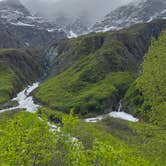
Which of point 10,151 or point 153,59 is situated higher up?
point 153,59

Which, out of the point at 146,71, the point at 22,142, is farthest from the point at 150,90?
the point at 22,142

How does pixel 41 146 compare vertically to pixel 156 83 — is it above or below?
below

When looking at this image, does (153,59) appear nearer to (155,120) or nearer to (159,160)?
(155,120)

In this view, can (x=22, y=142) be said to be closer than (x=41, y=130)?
Yes

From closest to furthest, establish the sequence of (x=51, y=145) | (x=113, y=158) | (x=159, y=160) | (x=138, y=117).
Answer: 1. (x=113, y=158)
2. (x=51, y=145)
3. (x=159, y=160)
4. (x=138, y=117)

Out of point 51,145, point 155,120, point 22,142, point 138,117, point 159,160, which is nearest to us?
point 22,142

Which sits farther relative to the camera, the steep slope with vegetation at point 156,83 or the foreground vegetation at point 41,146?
the steep slope with vegetation at point 156,83

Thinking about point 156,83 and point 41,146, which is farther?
point 156,83

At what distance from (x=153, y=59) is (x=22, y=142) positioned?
21047mm

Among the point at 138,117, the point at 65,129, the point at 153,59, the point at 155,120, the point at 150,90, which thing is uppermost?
the point at 138,117

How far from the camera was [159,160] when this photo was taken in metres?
36.8

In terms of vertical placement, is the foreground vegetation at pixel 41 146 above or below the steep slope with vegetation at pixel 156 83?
below

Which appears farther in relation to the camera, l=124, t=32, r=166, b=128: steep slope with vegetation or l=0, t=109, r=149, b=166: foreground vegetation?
l=124, t=32, r=166, b=128: steep slope with vegetation

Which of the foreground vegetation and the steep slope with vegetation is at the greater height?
the steep slope with vegetation
